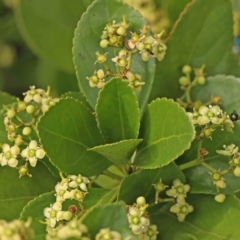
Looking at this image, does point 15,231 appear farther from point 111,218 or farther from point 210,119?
point 210,119

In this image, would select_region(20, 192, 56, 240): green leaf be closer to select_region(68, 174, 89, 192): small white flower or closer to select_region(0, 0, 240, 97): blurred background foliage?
select_region(68, 174, 89, 192): small white flower

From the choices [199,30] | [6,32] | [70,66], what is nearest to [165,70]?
[199,30]

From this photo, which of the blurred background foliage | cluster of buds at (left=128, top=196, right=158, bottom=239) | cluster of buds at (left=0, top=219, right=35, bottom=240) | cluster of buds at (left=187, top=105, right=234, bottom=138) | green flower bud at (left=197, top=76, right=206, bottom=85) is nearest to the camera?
cluster of buds at (left=0, top=219, right=35, bottom=240)

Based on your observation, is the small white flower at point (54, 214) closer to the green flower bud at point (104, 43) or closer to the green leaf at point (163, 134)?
the green leaf at point (163, 134)

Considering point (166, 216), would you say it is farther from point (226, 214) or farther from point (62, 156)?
point (62, 156)

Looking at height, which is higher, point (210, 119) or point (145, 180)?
point (210, 119)

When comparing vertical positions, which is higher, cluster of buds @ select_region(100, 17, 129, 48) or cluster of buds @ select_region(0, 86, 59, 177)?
cluster of buds @ select_region(100, 17, 129, 48)

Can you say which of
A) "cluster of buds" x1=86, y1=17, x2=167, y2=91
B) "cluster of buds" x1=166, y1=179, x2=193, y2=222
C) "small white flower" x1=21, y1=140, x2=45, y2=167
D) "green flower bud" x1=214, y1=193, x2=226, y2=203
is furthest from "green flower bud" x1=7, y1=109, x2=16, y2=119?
"green flower bud" x1=214, y1=193, x2=226, y2=203

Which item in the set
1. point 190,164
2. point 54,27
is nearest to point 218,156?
point 190,164
